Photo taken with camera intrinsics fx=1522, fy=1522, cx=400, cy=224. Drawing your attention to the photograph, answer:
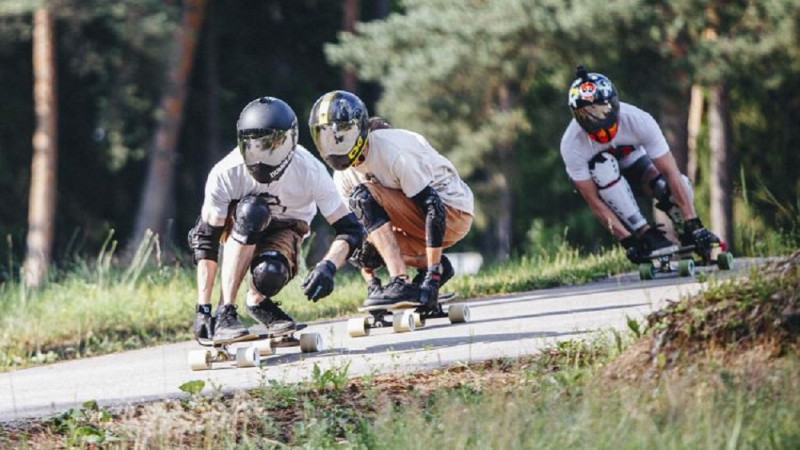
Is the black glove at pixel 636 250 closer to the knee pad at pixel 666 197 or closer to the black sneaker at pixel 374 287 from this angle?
the knee pad at pixel 666 197

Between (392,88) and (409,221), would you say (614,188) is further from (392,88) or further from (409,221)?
(392,88)

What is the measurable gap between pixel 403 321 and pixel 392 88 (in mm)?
19526

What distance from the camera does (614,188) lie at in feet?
37.8

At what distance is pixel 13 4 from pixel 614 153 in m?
16.1

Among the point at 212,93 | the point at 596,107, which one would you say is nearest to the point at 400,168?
the point at 596,107

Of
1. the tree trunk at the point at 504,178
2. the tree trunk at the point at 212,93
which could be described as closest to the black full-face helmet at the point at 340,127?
the tree trunk at the point at 504,178

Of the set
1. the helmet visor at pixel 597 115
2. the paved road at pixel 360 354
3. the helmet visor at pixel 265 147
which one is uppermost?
the helmet visor at pixel 597 115

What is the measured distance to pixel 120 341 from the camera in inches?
440

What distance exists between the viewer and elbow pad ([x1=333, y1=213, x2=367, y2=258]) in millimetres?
8930

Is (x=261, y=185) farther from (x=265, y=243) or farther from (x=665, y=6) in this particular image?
(x=665, y=6)

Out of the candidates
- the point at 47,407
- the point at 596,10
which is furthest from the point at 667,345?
the point at 596,10

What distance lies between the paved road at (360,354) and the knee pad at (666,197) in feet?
2.32

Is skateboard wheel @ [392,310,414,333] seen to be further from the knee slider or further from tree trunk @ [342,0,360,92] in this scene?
tree trunk @ [342,0,360,92]

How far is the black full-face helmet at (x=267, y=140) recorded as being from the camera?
8.55 m
